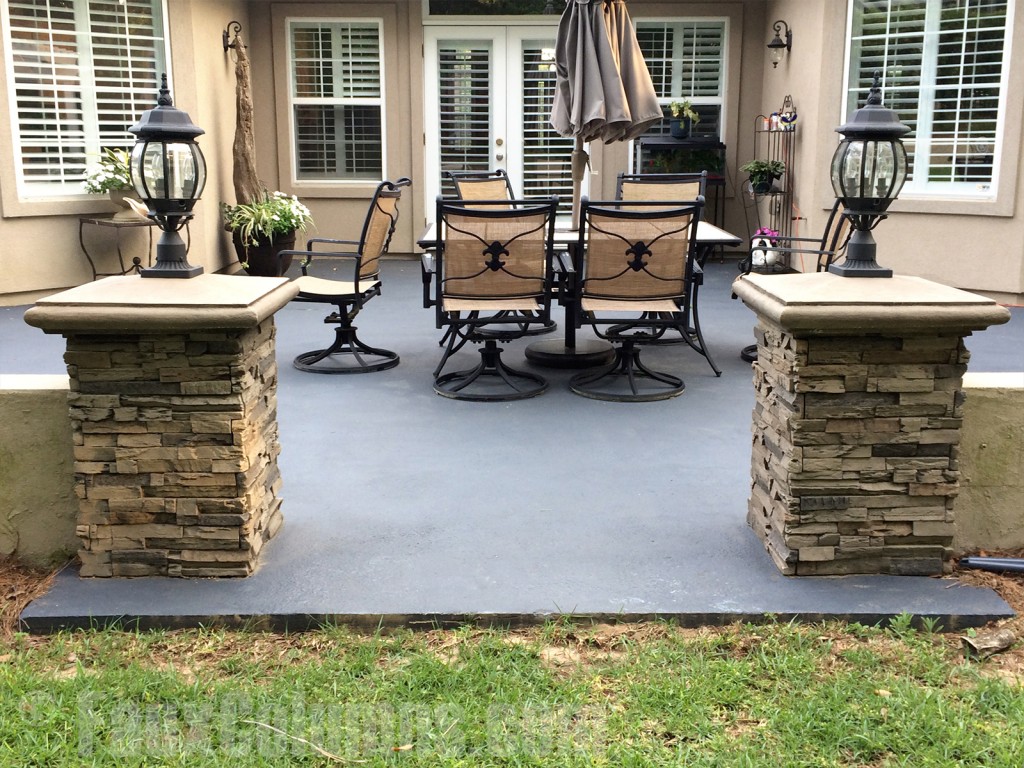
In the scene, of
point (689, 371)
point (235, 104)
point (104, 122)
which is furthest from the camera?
point (235, 104)

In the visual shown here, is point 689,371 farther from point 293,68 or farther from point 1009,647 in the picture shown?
point 293,68

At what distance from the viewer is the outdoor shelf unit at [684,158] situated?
9.92 m

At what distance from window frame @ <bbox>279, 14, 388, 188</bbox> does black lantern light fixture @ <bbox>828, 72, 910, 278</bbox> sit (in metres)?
7.65

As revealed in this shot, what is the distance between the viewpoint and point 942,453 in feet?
9.48

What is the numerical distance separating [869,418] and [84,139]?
6.87m

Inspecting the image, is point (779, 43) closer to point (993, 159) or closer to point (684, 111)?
point (684, 111)

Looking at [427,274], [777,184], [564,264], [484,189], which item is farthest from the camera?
[777,184]

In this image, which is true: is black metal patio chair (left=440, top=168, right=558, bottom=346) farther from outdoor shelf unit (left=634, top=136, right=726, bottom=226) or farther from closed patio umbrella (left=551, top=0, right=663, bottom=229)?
outdoor shelf unit (left=634, top=136, right=726, bottom=226)

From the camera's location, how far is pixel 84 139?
7.92 m

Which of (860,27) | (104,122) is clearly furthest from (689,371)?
(104,122)

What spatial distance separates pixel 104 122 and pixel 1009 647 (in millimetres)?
7487

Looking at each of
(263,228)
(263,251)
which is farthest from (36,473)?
(263,251)

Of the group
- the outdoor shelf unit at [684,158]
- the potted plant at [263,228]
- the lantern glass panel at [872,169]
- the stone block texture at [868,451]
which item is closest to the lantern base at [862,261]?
the lantern glass panel at [872,169]

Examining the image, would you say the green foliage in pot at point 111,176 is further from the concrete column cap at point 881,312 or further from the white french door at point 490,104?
the concrete column cap at point 881,312
